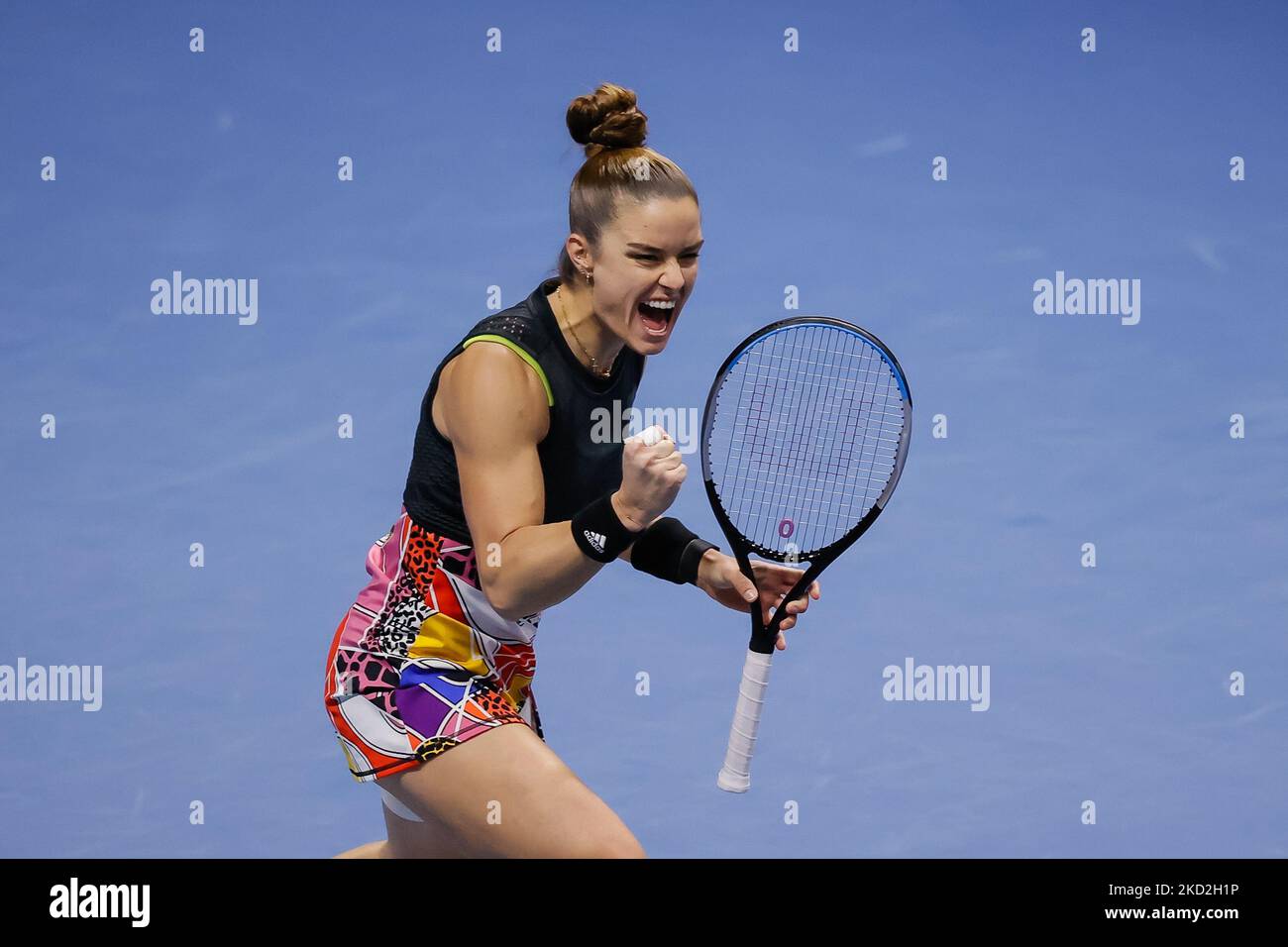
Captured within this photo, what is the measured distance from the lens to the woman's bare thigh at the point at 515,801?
8.21 ft

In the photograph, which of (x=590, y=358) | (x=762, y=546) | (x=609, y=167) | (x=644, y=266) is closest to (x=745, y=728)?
(x=762, y=546)

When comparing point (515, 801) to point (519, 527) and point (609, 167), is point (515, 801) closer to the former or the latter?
point (519, 527)

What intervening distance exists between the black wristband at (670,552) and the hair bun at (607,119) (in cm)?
75

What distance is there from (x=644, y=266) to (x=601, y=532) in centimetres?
51

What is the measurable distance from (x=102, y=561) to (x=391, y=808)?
12.7 feet

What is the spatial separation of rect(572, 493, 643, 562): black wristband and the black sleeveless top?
9.6 inches

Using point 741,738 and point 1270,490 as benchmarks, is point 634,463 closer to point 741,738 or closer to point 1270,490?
point 741,738

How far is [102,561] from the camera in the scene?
636 cm

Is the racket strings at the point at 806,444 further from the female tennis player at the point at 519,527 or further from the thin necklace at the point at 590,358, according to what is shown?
the thin necklace at the point at 590,358

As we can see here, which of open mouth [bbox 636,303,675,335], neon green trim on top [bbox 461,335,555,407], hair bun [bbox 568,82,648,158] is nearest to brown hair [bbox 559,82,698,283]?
hair bun [bbox 568,82,648,158]

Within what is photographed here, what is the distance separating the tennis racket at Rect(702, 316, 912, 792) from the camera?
2773 mm

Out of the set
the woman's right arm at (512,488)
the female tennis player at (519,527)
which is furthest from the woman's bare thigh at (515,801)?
the woman's right arm at (512,488)

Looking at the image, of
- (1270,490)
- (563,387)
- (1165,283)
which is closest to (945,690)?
(1270,490)

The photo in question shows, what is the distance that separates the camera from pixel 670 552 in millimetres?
3070
